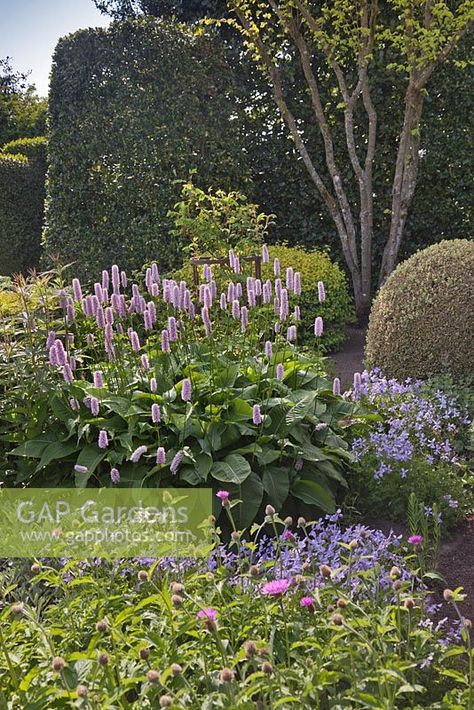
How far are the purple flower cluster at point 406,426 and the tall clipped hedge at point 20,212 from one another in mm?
7576

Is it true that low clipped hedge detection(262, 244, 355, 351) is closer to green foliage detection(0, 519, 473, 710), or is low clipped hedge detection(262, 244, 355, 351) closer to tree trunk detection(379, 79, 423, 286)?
tree trunk detection(379, 79, 423, 286)

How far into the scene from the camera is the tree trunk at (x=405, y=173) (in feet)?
26.3

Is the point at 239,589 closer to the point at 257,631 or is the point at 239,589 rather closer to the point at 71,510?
the point at 257,631

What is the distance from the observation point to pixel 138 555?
263 centimetres

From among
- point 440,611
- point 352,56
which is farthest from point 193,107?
point 440,611

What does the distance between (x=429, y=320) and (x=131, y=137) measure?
15.0ft

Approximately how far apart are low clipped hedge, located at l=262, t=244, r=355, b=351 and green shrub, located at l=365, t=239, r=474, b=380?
1730mm

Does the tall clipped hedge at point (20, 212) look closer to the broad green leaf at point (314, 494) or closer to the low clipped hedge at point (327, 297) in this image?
the low clipped hedge at point (327, 297)

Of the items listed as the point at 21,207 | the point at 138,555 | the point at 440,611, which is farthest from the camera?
the point at 21,207

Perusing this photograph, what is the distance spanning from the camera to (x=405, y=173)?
27.1ft

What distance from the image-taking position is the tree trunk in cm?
802

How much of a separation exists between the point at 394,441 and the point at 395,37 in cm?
542

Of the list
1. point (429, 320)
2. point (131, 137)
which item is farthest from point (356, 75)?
point (429, 320)

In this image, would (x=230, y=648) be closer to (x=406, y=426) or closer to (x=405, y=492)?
(x=405, y=492)
